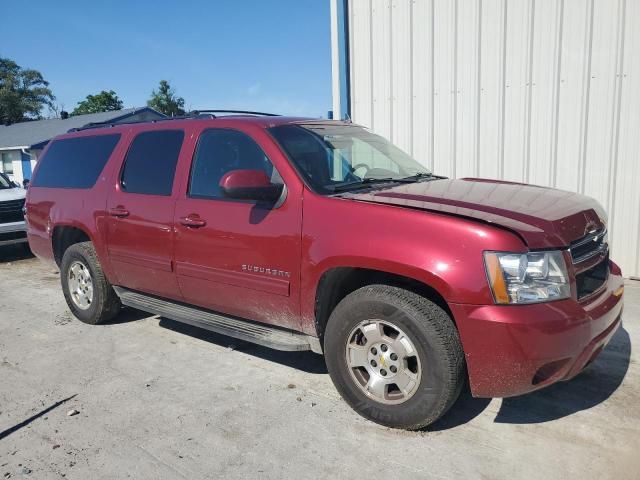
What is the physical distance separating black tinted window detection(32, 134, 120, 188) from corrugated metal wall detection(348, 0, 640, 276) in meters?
4.27

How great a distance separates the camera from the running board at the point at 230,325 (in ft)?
12.4

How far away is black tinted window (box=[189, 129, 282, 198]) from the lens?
409 centimetres

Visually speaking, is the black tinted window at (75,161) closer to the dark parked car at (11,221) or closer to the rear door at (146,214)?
the rear door at (146,214)

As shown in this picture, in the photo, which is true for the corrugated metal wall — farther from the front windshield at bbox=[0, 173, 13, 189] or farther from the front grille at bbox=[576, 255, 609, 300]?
the front windshield at bbox=[0, 173, 13, 189]

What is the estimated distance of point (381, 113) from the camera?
27.2 feet

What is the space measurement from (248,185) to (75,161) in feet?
9.26

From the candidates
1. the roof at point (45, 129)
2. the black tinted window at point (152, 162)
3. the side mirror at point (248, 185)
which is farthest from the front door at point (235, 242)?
the roof at point (45, 129)

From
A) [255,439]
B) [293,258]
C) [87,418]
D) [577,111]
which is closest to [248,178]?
[293,258]

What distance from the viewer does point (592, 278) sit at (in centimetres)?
337

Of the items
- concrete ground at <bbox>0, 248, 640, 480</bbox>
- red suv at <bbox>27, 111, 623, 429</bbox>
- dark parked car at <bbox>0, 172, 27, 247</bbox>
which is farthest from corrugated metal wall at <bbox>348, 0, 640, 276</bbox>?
dark parked car at <bbox>0, 172, 27, 247</bbox>

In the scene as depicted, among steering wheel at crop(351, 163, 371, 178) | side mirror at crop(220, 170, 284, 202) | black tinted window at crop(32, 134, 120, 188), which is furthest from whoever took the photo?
black tinted window at crop(32, 134, 120, 188)

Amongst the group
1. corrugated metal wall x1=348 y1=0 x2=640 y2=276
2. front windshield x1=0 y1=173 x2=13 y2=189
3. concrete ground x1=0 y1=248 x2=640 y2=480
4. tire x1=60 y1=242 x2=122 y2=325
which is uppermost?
corrugated metal wall x1=348 y1=0 x2=640 y2=276

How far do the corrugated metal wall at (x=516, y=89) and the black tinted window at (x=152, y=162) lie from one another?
4.24 m

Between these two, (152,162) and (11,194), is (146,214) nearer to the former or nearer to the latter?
(152,162)
